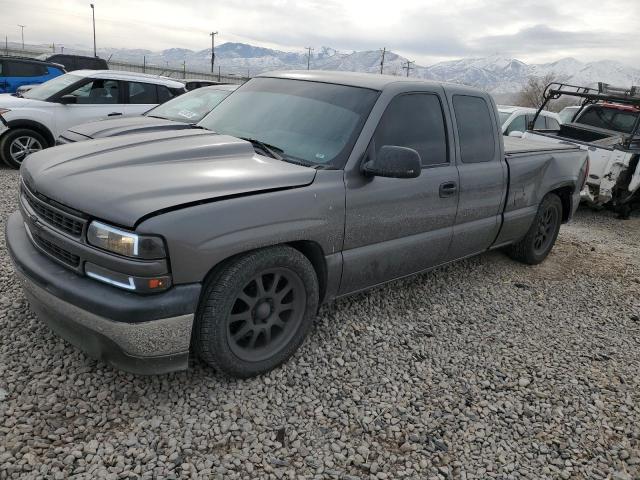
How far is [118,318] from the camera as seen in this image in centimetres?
234

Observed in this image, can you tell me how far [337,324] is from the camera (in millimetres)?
3695

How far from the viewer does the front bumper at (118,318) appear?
7.75 ft

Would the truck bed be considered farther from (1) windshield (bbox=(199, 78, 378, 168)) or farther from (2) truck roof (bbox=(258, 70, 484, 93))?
(1) windshield (bbox=(199, 78, 378, 168))

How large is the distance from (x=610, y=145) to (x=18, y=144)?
9.23 metres

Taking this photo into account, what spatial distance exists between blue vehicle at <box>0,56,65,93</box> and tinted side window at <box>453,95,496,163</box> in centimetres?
1210

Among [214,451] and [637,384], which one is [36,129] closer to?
[214,451]

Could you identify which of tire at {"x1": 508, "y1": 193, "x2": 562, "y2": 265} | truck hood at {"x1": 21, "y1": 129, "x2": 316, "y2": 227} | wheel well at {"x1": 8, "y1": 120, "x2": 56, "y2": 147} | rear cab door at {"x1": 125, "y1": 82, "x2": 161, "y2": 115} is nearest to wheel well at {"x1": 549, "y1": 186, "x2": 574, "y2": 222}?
tire at {"x1": 508, "y1": 193, "x2": 562, "y2": 265}

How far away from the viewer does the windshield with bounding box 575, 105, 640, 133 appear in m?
9.66

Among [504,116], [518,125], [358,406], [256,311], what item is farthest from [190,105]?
[518,125]

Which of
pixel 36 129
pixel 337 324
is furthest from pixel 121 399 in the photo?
pixel 36 129

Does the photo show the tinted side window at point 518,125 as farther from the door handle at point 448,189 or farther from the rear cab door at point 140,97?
the door handle at point 448,189

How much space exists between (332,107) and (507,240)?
245 centimetres

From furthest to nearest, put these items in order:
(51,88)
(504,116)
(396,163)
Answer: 1. (504,116)
2. (51,88)
3. (396,163)

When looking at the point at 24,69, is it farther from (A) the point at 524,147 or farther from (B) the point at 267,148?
(A) the point at 524,147
